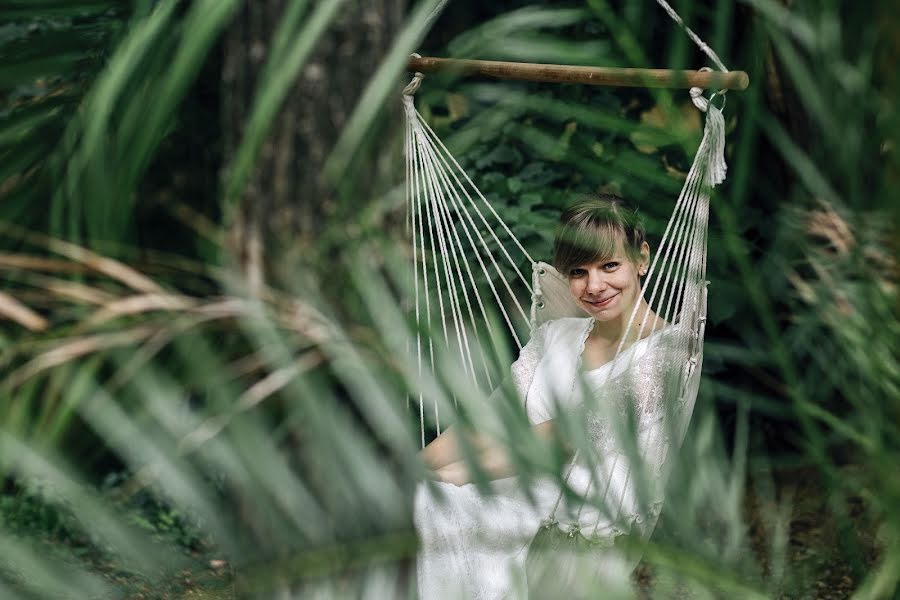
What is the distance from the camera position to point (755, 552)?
2303 mm

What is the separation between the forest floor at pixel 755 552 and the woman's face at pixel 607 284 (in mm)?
337

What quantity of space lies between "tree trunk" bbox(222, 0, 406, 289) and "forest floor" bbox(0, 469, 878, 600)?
385 millimetres

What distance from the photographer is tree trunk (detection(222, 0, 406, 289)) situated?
3.76 ft

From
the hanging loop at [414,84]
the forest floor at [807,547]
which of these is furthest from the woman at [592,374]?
the hanging loop at [414,84]

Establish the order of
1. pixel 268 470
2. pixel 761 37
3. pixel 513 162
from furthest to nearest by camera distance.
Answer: pixel 513 162 < pixel 761 37 < pixel 268 470

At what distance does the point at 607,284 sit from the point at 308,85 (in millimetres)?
574

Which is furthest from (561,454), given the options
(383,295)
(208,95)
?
(208,95)

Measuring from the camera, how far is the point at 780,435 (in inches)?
109

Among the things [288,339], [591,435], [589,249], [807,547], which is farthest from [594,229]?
[807,547]

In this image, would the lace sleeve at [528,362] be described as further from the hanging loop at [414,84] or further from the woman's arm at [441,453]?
the hanging loop at [414,84]

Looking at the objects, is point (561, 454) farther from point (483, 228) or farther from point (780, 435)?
point (780, 435)

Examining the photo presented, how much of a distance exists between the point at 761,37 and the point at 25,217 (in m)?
0.65

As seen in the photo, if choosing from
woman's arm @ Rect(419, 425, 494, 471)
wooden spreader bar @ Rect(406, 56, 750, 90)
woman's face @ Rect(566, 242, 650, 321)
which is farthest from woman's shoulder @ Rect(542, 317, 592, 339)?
wooden spreader bar @ Rect(406, 56, 750, 90)

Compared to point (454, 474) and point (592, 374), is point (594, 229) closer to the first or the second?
point (592, 374)
